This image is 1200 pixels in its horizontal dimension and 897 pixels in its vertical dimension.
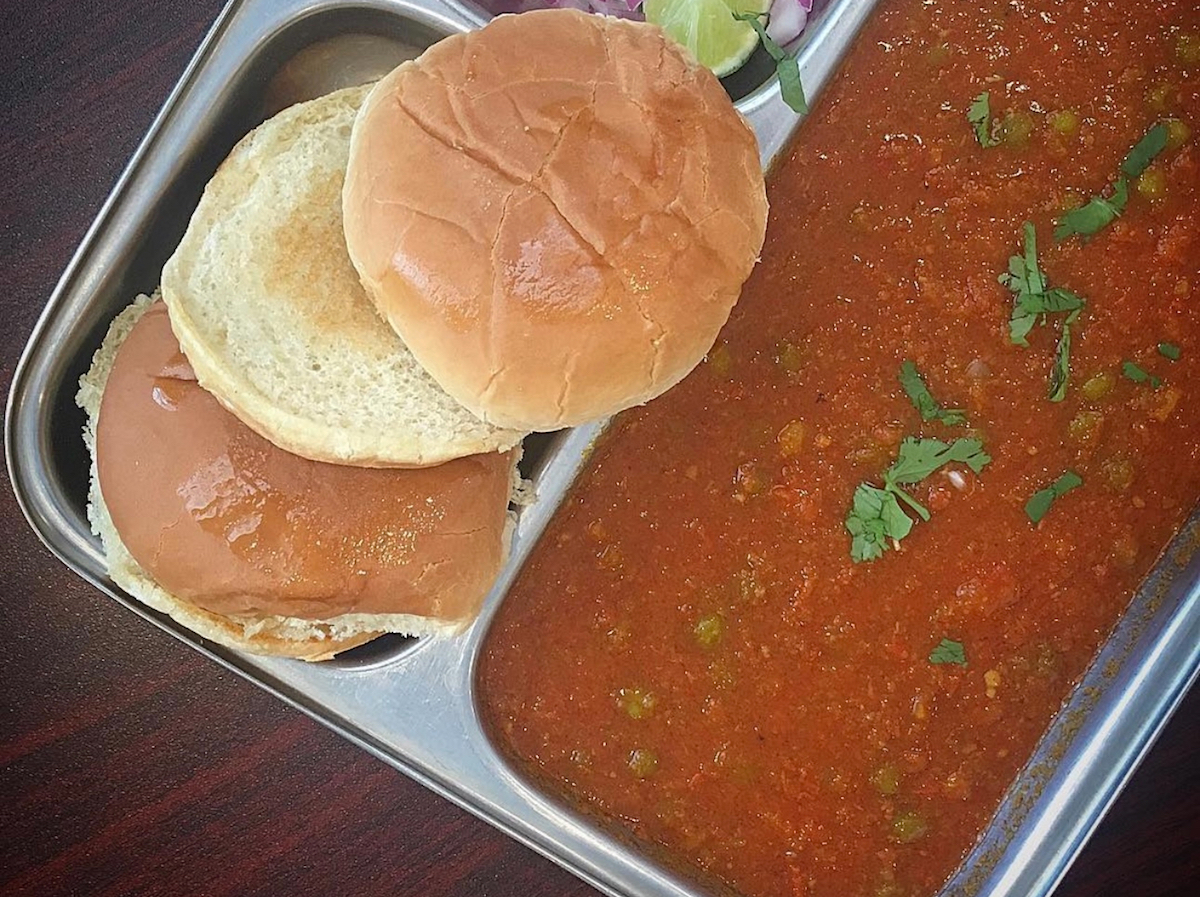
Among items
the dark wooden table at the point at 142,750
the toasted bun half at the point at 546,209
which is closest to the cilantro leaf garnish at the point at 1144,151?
the toasted bun half at the point at 546,209

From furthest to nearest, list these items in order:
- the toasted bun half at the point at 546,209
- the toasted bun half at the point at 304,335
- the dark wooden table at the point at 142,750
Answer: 1. the dark wooden table at the point at 142,750
2. the toasted bun half at the point at 304,335
3. the toasted bun half at the point at 546,209

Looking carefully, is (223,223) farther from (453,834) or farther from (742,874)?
(742,874)

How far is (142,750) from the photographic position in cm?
248

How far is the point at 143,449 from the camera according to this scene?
1866 mm

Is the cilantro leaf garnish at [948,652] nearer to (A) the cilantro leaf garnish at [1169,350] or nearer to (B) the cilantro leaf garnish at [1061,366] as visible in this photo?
(B) the cilantro leaf garnish at [1061,366]

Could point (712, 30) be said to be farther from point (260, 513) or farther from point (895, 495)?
point (260, 513)

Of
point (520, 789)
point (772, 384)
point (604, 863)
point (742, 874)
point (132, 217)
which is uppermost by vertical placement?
point (132, 217)

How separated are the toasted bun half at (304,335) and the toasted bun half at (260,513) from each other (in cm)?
8

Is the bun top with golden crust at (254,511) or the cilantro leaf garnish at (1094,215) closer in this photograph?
the bun top with golden crust at (254,511)

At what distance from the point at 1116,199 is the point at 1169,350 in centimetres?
35

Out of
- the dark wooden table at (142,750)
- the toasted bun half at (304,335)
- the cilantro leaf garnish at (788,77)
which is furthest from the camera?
the dark wooden table at (142,750)

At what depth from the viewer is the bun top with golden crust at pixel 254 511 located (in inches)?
72.0

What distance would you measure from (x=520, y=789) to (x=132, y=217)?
57.8 inches

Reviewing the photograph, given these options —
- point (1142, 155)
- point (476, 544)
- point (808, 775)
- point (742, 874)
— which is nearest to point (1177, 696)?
point (808, 775)
